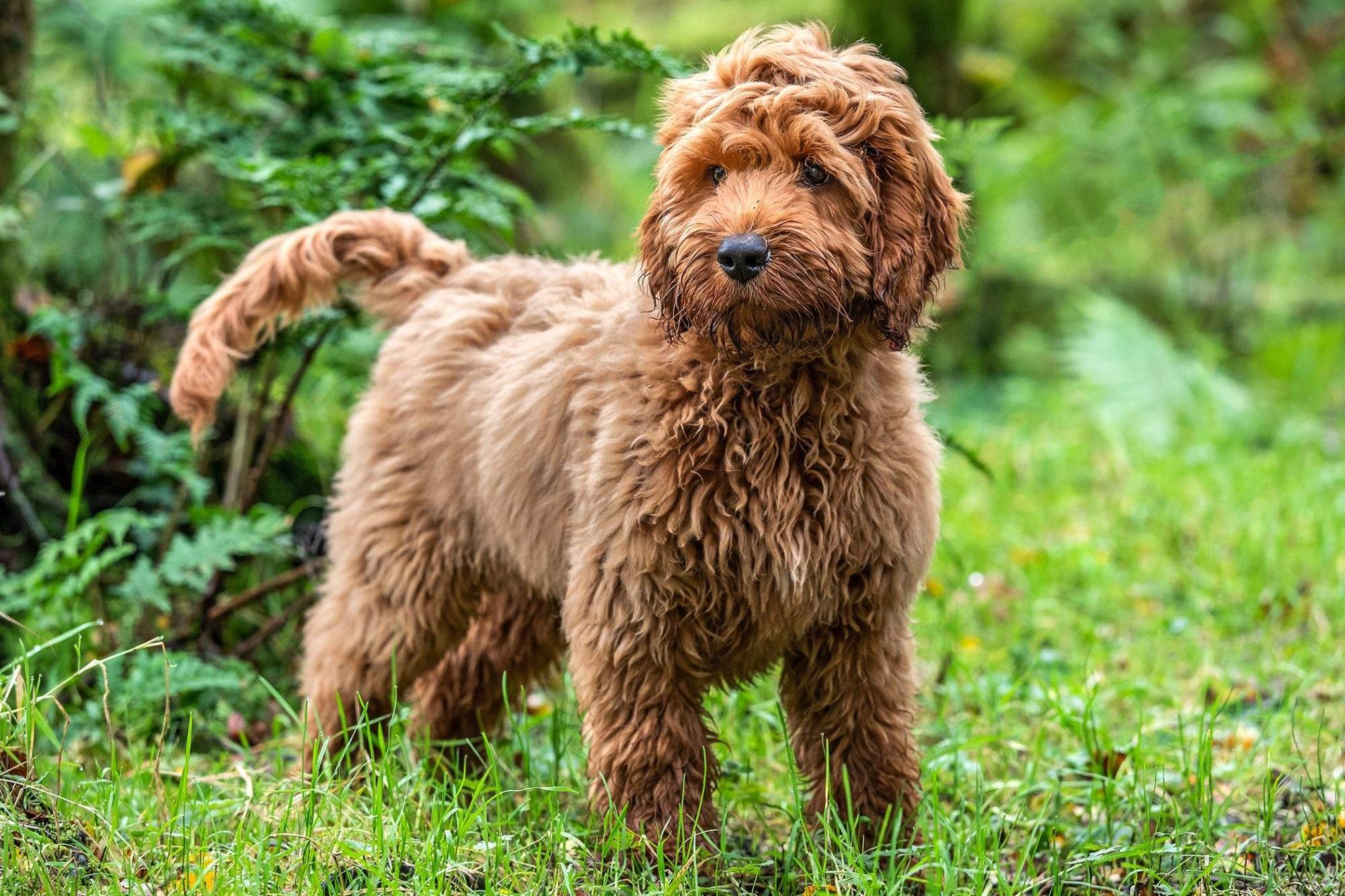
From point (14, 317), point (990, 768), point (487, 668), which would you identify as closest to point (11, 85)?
point (14, 317)

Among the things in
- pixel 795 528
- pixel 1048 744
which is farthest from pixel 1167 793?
pixel 795 528

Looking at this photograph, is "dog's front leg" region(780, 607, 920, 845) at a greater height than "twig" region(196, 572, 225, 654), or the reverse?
"dog's front leg" region(780, 607, 920, 845)

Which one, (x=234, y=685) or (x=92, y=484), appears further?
(x=92, y=484)

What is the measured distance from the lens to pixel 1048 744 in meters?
4.16

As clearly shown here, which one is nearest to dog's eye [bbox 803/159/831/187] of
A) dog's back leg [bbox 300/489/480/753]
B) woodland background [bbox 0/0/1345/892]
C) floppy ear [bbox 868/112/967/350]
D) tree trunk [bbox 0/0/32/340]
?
floppy ear [bbox 868/112/967/350]

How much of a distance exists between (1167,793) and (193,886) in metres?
2.50

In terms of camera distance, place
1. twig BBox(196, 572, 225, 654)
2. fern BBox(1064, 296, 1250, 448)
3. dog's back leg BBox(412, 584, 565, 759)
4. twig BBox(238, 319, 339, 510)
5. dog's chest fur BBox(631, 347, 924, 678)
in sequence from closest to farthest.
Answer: dog's chest fur BBox(631, 347, 924, 678)
dog's back leg BBox(412, 584, 565, 759)
twig BBox(238, 319, 339, 510)
twig BBox(196, 572, 225, 654)
fern BBox(1064, 296, 1250, 448)

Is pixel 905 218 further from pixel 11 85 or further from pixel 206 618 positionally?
pixel 11 85

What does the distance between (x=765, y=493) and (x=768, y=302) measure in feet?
1.59

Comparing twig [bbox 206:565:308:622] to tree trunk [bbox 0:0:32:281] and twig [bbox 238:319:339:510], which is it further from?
tree trunk [bbox 0:0:32:281]

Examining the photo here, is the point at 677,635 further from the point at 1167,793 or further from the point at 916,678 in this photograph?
the point at 1167,793

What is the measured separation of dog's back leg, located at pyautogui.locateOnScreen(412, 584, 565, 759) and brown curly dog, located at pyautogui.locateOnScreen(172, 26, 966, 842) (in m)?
0.23

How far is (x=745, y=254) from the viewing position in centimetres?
271

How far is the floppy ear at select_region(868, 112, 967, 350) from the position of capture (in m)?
2.88
